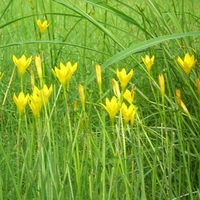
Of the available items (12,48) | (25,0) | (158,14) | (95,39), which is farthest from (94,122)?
(25,0)

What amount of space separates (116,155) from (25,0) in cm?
451

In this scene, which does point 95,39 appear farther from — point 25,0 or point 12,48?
point 25,0

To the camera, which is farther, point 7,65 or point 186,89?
point 7,65

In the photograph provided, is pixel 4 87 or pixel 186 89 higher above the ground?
pixel 4 87

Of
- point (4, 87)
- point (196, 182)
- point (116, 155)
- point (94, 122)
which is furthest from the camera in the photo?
point (4, 87)

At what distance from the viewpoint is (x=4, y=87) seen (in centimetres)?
220

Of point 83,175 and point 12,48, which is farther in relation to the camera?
point 12,48

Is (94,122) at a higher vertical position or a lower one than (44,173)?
higher

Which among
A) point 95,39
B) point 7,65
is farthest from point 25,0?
point 7,65

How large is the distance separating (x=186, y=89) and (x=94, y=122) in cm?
36

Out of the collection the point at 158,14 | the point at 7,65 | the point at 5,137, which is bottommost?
the point at 5,137

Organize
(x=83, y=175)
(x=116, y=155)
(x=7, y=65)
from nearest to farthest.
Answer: (x=116, y=155) → (x=83, y=175) → (x=7, y=65)

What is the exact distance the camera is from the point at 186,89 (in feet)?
5.91

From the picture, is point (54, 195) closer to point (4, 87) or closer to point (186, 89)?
point (186, 89)
